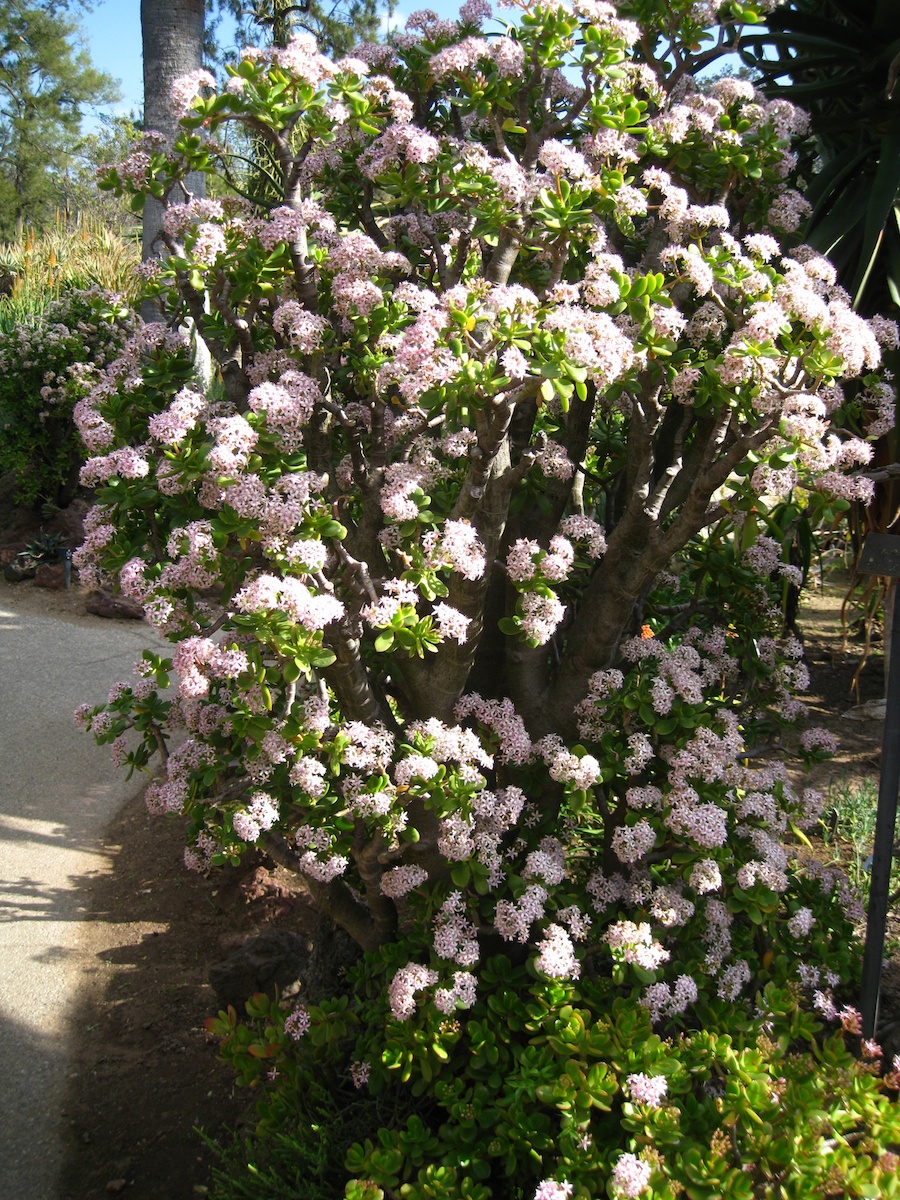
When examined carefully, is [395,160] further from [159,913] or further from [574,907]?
[159,913]

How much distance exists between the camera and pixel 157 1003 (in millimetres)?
3074

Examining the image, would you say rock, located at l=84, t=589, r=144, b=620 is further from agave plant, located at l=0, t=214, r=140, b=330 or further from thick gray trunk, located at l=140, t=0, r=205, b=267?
agave plant, located at l=0, t=214, r=140, b=330

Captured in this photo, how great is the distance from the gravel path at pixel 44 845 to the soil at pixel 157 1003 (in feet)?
0.23

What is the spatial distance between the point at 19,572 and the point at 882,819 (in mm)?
6912

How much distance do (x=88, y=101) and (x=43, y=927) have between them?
3219cm

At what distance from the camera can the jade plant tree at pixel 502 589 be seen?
1.84 m

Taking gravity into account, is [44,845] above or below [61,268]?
below

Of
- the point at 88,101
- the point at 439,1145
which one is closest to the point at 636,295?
the point at 439,1145

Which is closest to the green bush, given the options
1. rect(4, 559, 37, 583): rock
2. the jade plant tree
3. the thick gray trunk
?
rect(4, 559, 37, 583): rock

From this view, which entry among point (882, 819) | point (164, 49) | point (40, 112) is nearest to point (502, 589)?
point (882, 819)

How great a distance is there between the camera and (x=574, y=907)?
2250 millimetres

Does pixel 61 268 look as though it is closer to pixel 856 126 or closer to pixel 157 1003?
pixel 856 126

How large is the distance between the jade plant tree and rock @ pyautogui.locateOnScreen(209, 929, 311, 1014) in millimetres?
246

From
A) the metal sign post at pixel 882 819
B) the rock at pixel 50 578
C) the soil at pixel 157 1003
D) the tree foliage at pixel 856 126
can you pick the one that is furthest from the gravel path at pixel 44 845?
the tree foliage at pixel 856 126
